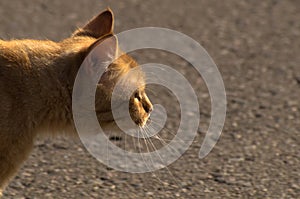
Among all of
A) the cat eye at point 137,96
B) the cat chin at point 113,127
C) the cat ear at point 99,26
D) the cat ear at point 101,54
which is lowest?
the cat chin at point 113,127

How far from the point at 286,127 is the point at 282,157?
0.48 metres

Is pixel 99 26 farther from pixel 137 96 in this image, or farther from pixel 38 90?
pixel 38 90

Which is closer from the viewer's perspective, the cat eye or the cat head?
the cat head

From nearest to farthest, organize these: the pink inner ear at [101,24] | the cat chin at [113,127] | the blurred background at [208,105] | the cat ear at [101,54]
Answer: the cat ear at [101,54] → the cat chin at [113,127] → the pink inner ear at [101,24] → the blurred background at [208,105]

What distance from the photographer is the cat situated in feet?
11.9

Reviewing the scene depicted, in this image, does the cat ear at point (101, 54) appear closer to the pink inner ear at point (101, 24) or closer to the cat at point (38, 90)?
the cat at point (38, 90)

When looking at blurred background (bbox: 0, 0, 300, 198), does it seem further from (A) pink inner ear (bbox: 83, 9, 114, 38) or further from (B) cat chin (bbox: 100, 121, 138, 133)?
(A) pink inner ear (bbox: 83, 9, 114, 38)

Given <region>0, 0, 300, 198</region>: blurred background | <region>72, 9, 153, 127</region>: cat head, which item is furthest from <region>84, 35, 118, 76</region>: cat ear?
<region>0, 0, 300, 198</region>: blurred background

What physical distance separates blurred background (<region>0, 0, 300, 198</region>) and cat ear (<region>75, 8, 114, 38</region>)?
3.07ft

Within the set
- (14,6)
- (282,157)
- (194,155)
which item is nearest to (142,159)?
(194,155)

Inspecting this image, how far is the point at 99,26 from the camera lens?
4086 millimetres

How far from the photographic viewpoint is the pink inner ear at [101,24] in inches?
159

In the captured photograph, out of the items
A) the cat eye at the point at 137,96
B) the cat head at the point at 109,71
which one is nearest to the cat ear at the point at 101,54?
the cat head at the point at 109,71

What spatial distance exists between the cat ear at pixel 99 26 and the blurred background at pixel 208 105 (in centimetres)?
94
